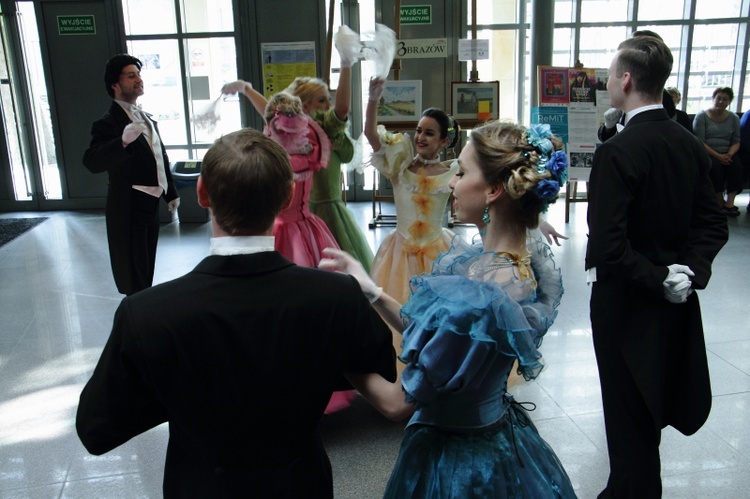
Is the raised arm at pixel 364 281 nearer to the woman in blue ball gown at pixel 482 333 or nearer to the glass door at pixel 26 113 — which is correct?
the woman in blue ball gown at pixel 482 333

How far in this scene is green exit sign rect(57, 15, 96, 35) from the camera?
25.8 ft

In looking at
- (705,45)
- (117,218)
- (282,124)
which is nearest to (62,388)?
(117,218)

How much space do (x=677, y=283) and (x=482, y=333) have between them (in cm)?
91

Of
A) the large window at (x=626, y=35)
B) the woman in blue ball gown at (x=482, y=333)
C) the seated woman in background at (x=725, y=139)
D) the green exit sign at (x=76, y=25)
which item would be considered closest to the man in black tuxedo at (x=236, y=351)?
the woman in blue ball gown at (x=482, y=333)

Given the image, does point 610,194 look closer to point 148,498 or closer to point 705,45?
point 148,498

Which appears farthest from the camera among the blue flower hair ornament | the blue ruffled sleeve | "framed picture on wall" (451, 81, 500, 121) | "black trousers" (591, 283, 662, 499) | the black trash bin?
the black trash bin

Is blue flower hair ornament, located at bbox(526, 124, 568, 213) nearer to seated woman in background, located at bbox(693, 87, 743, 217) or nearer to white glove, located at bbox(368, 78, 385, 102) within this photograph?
white glove, located at bbox(368, 78, 385, 102)

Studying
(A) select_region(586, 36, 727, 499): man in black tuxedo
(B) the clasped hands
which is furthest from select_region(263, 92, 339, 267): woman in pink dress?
(B) the clasped hands

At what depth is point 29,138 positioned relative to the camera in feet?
27.0

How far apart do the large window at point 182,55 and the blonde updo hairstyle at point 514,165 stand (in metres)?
6.82

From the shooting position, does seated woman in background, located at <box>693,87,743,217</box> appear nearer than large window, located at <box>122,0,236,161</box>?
Yes

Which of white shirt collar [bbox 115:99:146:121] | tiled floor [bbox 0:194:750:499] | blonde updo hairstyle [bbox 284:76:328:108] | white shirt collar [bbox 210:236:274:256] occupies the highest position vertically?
blonde updo hairstyle [bbox 284:76:328:108]

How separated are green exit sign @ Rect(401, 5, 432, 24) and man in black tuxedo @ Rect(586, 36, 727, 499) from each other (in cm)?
641

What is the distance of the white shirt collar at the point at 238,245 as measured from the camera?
3.50ft
